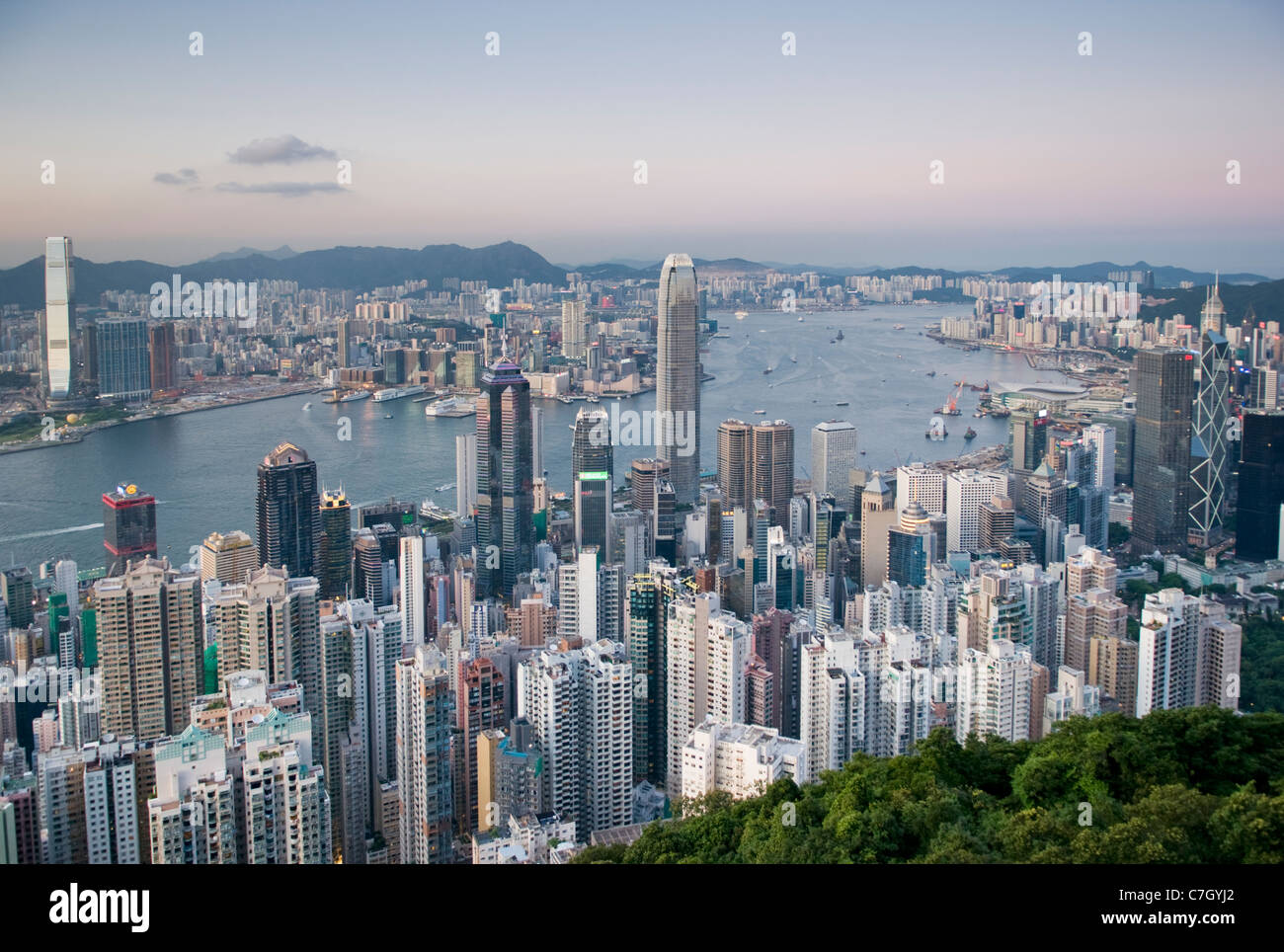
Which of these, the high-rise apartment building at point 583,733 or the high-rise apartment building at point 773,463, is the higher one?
the high-rise apartment building at point 773,463

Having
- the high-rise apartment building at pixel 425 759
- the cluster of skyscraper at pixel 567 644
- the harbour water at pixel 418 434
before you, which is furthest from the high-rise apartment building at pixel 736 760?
the harbour water at pixel 418 434

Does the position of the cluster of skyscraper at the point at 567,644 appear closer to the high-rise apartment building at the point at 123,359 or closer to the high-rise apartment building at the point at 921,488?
the high-rise apartment building at the point at 921,488

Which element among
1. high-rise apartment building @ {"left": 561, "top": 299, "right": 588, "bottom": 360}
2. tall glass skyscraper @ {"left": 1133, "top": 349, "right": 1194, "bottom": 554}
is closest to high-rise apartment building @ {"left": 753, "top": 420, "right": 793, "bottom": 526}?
high-rise apartment building @ {"left": 561, "top": 299, "right": 588, "bottom": 360}

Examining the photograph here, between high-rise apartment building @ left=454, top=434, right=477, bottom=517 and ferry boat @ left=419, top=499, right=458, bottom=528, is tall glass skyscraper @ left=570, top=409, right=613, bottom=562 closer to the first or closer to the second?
high-rise apartment building @ left=454, top=434, right=477, bottom=517

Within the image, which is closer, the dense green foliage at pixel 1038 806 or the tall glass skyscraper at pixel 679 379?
the dense green foliage at pixel 1038 806
